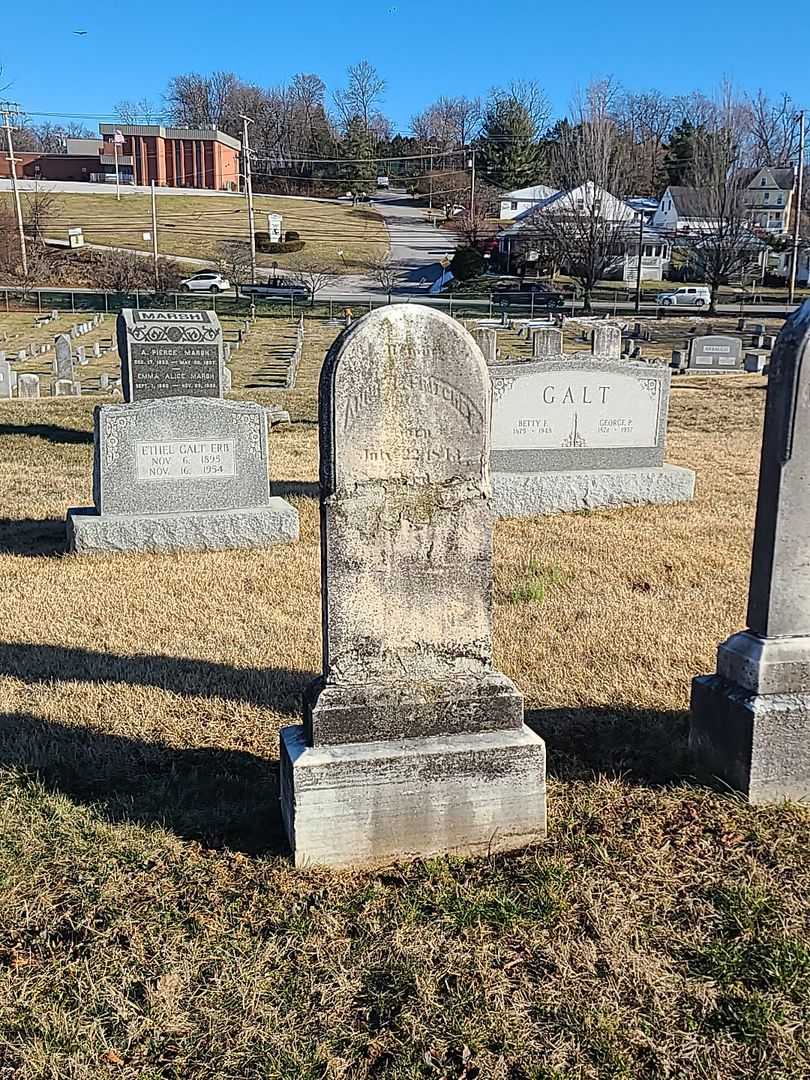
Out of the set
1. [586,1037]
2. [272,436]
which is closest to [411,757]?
[586,1037]

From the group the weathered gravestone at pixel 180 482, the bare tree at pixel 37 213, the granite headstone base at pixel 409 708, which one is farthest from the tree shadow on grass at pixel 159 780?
the bare tree at pixel 37 213

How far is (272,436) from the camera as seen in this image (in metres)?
14.1

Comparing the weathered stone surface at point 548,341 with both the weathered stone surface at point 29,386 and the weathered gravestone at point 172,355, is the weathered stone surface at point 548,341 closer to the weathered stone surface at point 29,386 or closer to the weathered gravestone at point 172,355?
the weathered gravestone at point 172,355

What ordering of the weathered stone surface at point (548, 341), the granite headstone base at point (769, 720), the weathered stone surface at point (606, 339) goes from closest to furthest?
the granite headstone base at point (769, 720) → the weathered stone surface at point (606, 339) → the weathered stone surface at point (548, 341)

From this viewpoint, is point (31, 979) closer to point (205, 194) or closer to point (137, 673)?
point (137, 673)

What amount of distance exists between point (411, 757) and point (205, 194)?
8909 cm

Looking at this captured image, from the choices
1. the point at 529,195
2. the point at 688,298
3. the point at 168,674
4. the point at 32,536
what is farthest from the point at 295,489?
the point at 529,195

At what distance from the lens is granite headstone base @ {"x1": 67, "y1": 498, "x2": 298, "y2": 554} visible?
8.09m

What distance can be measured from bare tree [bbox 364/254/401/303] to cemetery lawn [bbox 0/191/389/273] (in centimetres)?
153

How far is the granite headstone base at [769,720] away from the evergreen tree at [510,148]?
88.9 metres

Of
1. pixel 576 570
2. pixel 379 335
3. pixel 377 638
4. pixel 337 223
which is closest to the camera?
pixel 379 335

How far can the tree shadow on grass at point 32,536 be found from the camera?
822 cm

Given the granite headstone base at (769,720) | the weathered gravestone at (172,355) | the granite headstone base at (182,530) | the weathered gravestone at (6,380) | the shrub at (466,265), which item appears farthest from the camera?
the shrub at (466,265)

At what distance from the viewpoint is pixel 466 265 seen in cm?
5972
